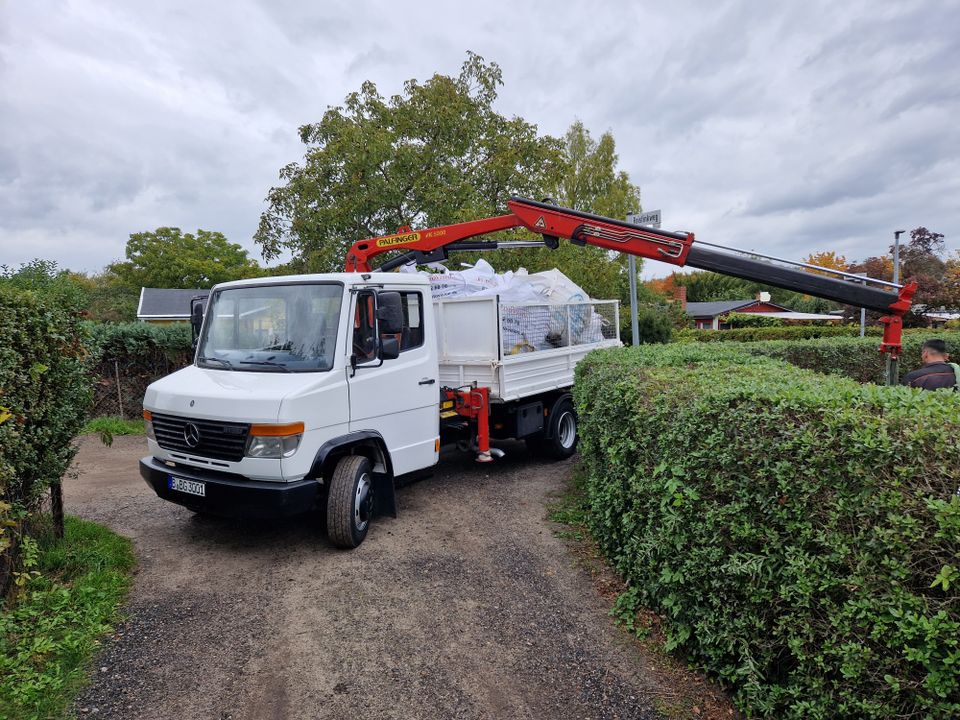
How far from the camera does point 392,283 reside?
5621 mm

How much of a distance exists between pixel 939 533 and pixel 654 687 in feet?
5.63

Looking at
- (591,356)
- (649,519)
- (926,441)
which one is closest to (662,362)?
(591,356)

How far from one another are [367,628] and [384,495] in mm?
1813

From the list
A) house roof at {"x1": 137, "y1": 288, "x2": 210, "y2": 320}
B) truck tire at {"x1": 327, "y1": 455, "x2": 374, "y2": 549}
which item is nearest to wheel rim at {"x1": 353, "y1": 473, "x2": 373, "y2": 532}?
truck tire at {"x1": 327, "y1": 455, "x2": 374, "y2": 549}

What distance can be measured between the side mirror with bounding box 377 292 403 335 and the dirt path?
198 cm

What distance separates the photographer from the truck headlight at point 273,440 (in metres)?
4.38

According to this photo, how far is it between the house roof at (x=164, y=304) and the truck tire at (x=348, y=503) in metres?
34.8

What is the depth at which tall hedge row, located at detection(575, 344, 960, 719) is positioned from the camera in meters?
2.18

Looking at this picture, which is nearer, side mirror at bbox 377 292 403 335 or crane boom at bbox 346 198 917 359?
side mirror at bbox 377 292 403 335

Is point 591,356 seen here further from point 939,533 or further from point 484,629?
point 939,533

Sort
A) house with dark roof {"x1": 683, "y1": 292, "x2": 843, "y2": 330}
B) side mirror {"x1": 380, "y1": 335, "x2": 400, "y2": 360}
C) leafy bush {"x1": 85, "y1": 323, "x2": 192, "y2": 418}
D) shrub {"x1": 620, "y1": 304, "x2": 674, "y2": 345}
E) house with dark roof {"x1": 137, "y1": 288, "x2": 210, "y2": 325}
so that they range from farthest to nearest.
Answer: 1. house with dark roof {"x1": 683, "y1": 292, "x2": 843, "y2": 330}
2. house with dark roof {"x1": 137, "y1": 288, "x2": 210, "y2": 325}
3. shrub {"x1": 620, "y1": 304, "x2": 674, "y2": 345}
4. leafy bush {"x1": 85, "y1": 323, "x2": 192, "y2": 418}
5. side mirror {"x1": 380, "y1": 335, "x2": 400, "y2": 360}

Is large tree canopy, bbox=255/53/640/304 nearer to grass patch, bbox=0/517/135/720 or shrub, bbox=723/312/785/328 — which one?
grass patch, bbox=0/517/135/720

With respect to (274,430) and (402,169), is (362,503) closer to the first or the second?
(274,430)

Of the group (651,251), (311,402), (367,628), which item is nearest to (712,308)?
(651,251)
